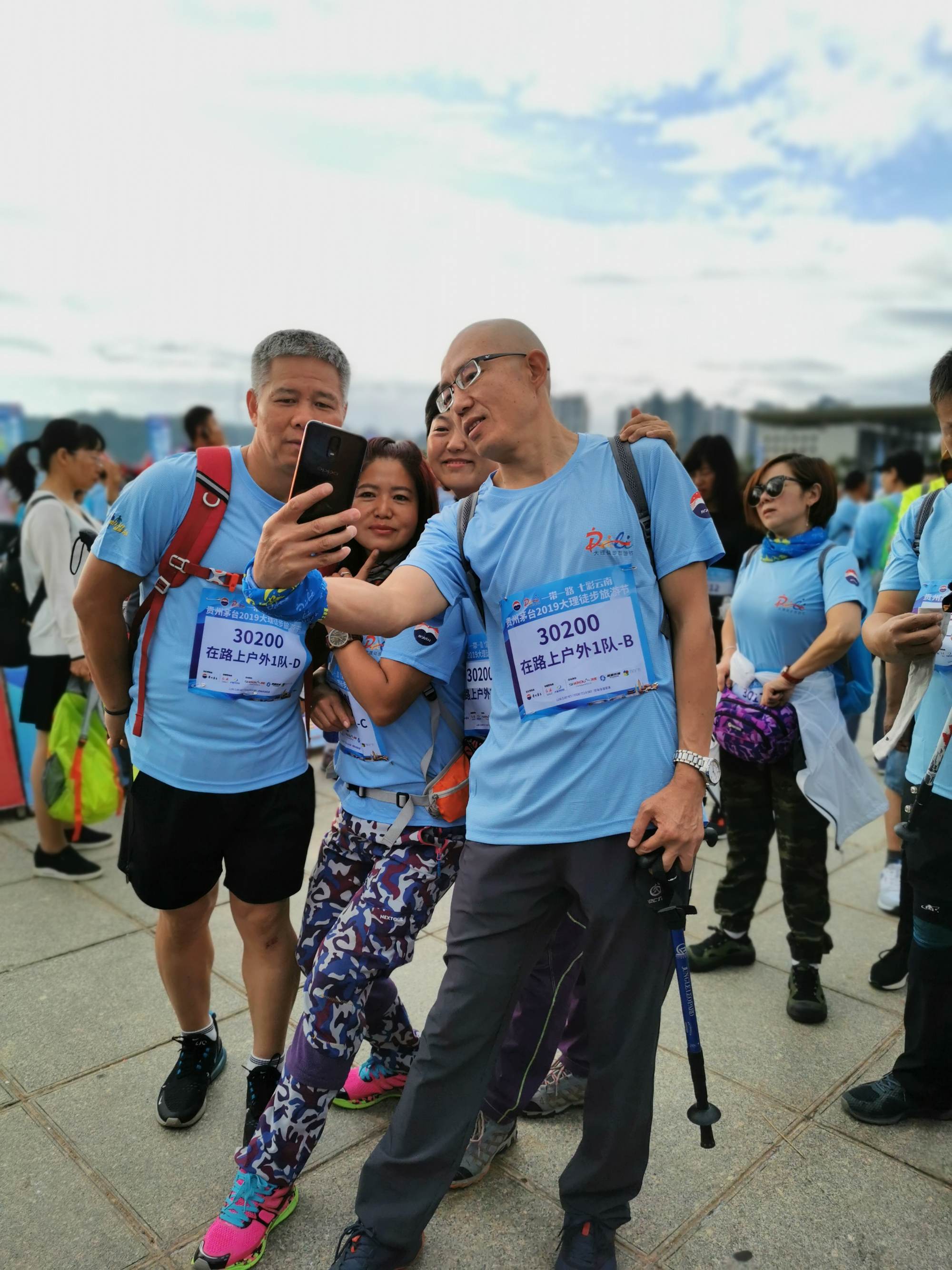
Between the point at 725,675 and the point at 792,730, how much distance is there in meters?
0.47

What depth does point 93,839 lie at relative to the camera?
482cm

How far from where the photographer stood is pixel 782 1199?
2312 millimetres

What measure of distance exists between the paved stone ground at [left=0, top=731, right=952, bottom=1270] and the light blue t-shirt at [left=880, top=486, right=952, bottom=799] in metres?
1.03

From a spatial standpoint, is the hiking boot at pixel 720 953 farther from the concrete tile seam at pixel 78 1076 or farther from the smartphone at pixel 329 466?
the smartphone at pixel 329 466

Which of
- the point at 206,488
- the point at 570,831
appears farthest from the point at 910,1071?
the point at 206,488

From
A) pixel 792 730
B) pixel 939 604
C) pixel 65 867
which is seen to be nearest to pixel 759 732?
pixel 792 730

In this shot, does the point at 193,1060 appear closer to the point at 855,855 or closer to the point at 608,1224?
the point at 608,1224

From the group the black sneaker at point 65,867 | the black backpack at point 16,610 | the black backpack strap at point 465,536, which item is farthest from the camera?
the black backpack at point 16,610

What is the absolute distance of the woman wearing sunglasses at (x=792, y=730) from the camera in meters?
3.23

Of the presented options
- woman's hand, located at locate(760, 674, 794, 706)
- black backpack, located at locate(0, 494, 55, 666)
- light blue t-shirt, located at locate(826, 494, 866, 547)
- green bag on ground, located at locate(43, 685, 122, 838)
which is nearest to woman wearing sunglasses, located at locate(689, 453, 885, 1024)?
woman's hand, located at locate(760, 674, 794, 706)

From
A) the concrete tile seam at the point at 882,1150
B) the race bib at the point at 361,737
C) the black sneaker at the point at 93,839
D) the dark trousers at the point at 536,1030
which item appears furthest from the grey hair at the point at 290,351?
the black sneaker at the point at 93,839

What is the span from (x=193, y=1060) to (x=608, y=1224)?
1.29 m

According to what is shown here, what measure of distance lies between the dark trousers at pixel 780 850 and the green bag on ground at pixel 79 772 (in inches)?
108

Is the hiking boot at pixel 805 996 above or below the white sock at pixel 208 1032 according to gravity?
below
